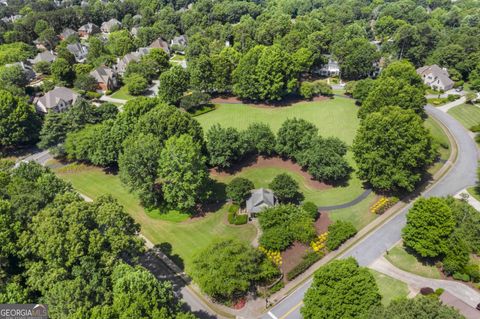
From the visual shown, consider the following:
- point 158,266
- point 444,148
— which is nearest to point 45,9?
point 158,266

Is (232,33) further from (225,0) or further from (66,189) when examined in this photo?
(66,189)

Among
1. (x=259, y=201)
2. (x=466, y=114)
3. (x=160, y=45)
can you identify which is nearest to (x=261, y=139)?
(x=259, y=201)

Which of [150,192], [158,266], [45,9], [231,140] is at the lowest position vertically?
[158,266]

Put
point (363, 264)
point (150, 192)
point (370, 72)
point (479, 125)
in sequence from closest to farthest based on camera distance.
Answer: point (363, 264) → point (150, 192) → point (479, 125) → point (370, 72)

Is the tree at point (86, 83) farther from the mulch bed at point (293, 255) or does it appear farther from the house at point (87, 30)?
the mulch bed at point (293, 255)

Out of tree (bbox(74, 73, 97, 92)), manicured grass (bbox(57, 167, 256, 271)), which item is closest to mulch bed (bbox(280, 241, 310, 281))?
manicured grass (bbox(57, 167, 256, 271))

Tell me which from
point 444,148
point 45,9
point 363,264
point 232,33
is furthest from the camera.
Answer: point 45,9
